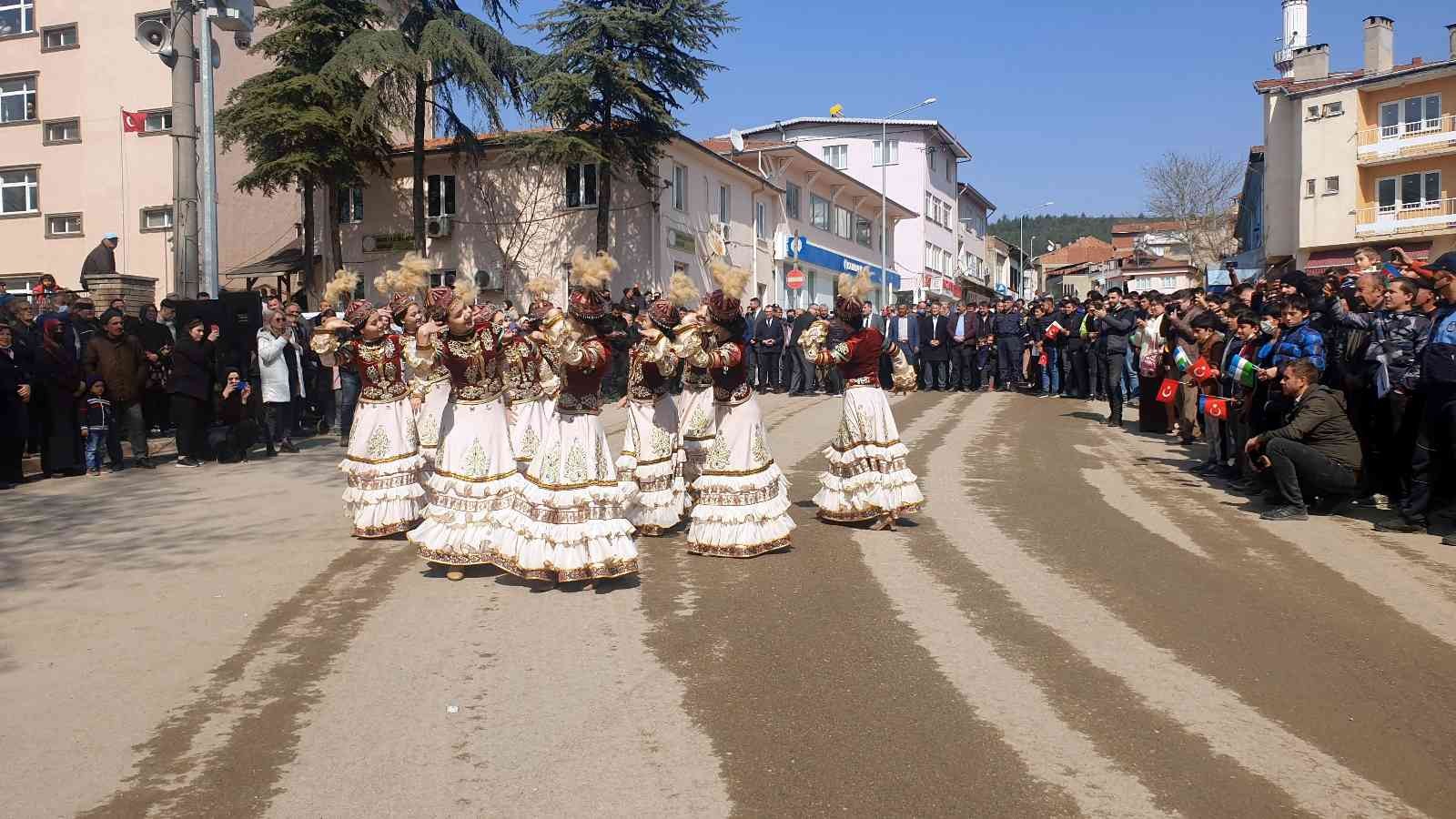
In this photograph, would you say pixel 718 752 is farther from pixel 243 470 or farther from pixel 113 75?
pixel 113 75

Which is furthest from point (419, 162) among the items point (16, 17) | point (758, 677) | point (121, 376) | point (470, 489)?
point (758, 677)

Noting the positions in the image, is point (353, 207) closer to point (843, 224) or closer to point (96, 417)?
point (843, 224)

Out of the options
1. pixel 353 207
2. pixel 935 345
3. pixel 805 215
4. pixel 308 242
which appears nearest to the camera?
pixel 935 345

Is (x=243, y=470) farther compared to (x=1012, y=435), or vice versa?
(x=1012, y=435)

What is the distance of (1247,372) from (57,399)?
13475 millimetres

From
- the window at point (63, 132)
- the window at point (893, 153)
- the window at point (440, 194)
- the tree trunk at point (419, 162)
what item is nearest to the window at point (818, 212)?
the window at point (893, 153)

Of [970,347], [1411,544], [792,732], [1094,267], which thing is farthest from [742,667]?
[1094,267]

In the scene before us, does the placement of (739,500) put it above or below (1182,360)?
below

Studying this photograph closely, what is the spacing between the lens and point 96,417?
1326 cm

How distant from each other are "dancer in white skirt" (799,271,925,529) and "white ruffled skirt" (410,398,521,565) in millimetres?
2691

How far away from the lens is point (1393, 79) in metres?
41.3

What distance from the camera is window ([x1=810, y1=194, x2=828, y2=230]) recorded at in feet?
155

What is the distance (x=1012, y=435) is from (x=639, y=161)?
18564 mm

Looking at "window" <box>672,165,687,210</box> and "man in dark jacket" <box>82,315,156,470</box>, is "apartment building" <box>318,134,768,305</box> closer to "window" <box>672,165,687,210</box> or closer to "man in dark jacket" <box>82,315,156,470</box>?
"window" <box>672,165,687,210</box>
